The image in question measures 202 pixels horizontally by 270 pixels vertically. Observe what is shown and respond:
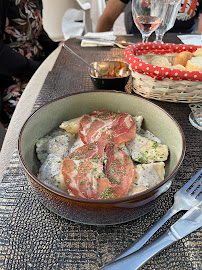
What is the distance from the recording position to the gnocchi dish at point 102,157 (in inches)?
17.9

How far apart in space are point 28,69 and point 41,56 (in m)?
0.31

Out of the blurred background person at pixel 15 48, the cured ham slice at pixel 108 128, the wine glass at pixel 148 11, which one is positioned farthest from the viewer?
the blurred background person at pixel 15 48

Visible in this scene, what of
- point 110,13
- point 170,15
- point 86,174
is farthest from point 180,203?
point 110,13

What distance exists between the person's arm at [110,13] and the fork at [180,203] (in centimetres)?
181

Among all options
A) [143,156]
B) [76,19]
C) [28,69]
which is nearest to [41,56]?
[28,69]

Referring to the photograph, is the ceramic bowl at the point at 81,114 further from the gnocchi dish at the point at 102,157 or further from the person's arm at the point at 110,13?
the person's arm at the point at 110,13

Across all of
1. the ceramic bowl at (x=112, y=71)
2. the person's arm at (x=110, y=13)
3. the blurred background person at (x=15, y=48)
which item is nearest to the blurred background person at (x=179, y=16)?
the person's arm at (x=110, y=13)

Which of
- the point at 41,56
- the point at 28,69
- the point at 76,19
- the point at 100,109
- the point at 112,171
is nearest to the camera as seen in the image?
the point at 112,171

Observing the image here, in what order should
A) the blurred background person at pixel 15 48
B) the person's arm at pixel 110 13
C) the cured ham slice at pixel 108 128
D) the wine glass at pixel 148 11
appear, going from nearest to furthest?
1. the cured ham slice at pixel 108 128
2. the wine glass at pixel 148 11
3. the blurred background person at pixel 15 48
4. the person's arm at pixel 110 13

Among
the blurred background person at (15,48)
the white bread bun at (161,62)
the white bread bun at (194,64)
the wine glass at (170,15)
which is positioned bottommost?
the blurred background person at (15,48)

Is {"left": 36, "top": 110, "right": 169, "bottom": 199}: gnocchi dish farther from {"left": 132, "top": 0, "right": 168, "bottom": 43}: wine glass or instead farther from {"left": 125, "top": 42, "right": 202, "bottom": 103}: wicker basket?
{"left": 132, "top": 0, "right": 168, "bottom": 43}: wine glass

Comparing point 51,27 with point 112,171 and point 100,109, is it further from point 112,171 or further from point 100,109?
point 112,171

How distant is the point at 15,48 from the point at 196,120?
3.90ft

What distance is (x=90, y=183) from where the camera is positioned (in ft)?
1.48
